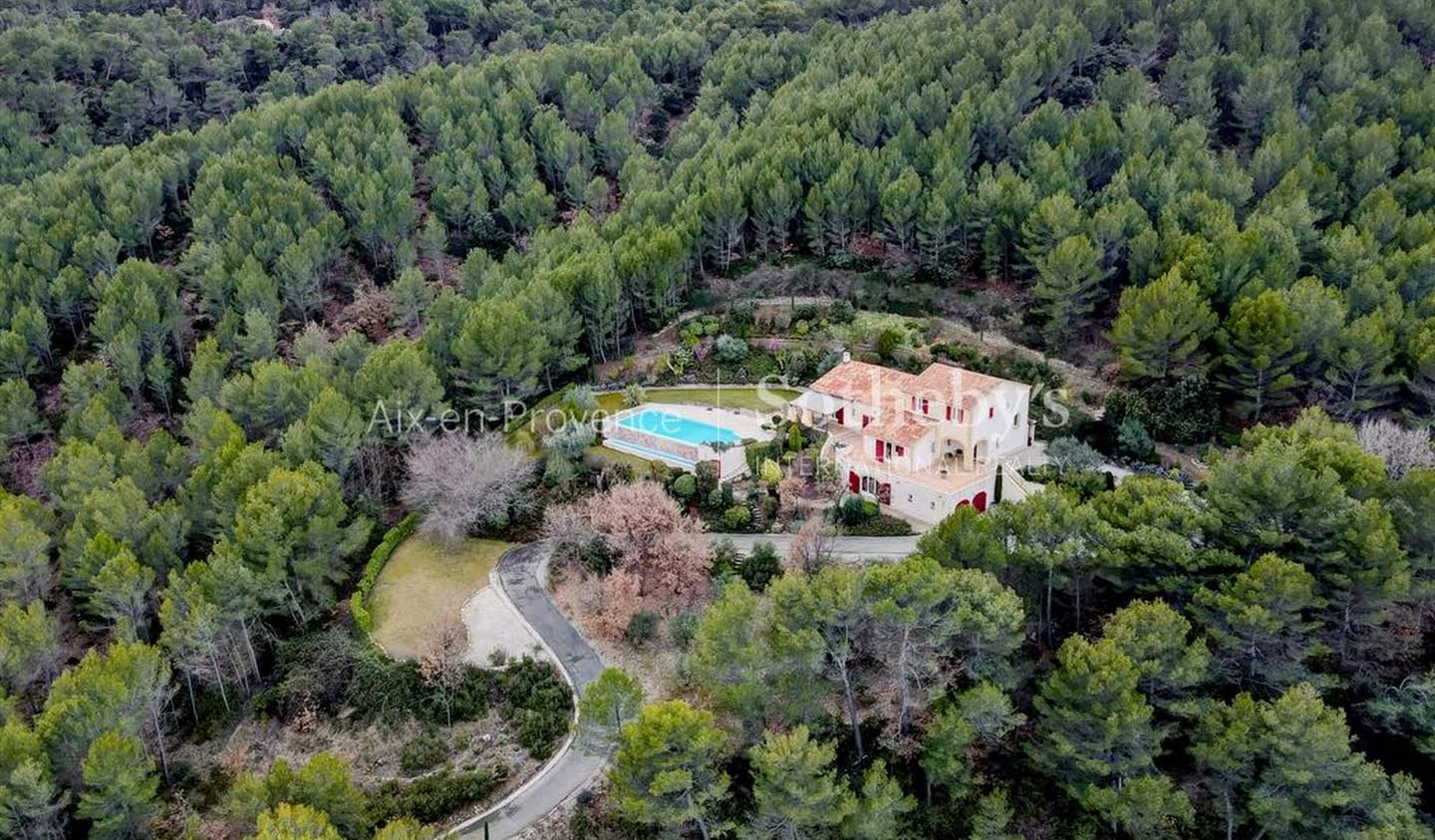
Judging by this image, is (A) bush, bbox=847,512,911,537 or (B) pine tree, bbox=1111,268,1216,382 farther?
(B) pine tree, bbox=1111,268,1216,382

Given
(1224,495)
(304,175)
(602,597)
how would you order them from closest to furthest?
(1224,495)
(602,597)
(304,175)

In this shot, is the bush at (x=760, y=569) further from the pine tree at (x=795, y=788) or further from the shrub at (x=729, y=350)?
the shrub at (x=729, y=350)

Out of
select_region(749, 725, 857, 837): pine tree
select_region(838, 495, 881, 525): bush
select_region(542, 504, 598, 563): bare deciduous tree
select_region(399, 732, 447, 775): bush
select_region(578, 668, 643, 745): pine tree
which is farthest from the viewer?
select_region(838, 495, 881, 525): bush

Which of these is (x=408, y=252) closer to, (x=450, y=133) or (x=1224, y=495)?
(x=450, y=133)

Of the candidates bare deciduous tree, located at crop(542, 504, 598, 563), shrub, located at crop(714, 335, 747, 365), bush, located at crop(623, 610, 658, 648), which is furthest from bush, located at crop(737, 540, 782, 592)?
shrub, located at crop(714, 335, 747, 365)

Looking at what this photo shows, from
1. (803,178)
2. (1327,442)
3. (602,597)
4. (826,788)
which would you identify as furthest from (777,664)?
(803,178)

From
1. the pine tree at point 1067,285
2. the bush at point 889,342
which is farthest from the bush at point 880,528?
the pine tree at point 1067,285

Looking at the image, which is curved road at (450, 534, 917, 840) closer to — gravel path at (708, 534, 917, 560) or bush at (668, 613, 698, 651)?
gravel path at (708, 534, 917, 560)
